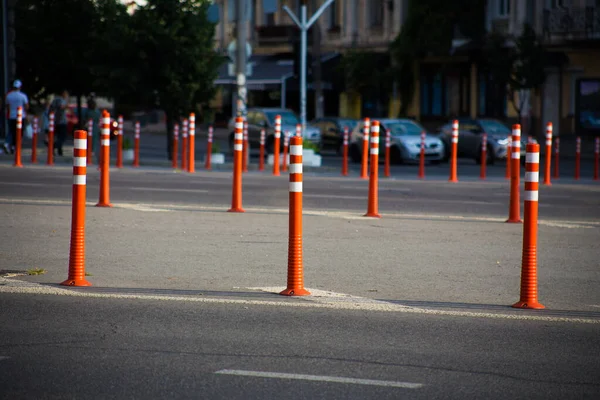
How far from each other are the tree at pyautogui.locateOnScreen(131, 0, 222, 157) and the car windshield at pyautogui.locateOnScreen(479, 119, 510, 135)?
9.34 meters

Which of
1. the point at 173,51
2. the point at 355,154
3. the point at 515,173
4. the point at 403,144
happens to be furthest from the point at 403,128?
the point at 515,173

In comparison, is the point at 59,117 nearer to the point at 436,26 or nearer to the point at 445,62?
the point at 436,26

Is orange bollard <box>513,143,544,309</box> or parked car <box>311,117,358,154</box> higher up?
parked car <box>311,117,358,154</box>

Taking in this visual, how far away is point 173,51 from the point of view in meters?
32.7

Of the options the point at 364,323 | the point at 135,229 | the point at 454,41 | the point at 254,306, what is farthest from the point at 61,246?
the point at 454,41

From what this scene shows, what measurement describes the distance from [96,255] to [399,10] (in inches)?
1856

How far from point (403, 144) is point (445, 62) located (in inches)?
807

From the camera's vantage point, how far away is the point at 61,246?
1227 centimetres

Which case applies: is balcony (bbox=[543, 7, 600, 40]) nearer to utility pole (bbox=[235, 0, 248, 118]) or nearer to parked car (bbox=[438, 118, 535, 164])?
parked car (bbox=[438, 118, 535, 164])

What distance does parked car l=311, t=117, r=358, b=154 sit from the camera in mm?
44281

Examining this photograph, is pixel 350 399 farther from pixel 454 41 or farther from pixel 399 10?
pixel 399 10

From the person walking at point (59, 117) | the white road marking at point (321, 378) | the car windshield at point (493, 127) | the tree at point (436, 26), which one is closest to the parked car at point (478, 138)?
the car windshield at point (493, 127)

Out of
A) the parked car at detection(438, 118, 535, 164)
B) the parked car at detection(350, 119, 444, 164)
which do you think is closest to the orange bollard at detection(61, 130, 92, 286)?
the parked car at detection(350, 119, 444, 164)

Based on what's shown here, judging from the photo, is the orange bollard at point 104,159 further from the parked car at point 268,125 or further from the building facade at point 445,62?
the building facade at point 445,62
